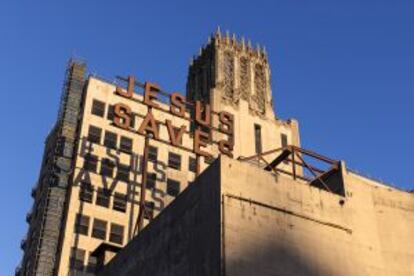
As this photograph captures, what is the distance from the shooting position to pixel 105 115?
75.9 m

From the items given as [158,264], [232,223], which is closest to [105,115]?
[158,264]

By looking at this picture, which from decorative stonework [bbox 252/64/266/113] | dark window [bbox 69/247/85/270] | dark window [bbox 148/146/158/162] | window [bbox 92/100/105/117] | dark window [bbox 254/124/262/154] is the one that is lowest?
dark window [bbox 69/247/85/270]

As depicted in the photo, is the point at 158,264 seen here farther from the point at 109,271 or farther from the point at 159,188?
the point at 159,188

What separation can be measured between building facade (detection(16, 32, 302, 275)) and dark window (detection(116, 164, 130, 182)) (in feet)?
0.40

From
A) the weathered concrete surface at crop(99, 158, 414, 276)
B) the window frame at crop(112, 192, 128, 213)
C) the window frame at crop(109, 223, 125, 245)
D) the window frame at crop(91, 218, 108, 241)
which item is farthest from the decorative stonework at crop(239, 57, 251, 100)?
the weathered concrete surface at crop(99, 158, 414, 276)

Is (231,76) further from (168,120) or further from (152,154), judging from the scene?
(168,120)

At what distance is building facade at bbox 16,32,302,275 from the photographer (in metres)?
61.8

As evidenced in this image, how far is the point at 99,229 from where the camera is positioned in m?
67.0

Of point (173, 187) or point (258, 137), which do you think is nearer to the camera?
point (173, 187)

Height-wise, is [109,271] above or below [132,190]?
below

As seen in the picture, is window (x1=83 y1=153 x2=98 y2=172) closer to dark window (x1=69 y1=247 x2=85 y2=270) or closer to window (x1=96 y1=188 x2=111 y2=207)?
window (x1=96 y1=188 x2=111 y2=207)

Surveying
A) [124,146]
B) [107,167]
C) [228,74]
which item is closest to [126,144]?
[124,146]

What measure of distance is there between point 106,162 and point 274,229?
45168mm

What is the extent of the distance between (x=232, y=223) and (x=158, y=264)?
6.23 meters
